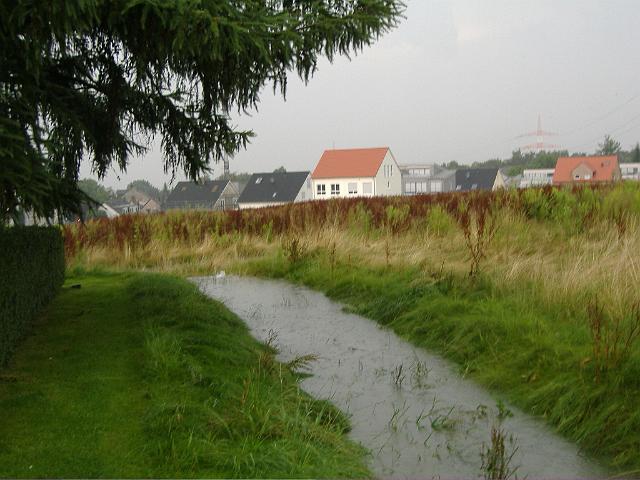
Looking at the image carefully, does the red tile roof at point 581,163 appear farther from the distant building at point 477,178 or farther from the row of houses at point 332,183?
the distant building at point 477,178

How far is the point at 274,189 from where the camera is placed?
189ft

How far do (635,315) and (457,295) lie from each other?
2.05m

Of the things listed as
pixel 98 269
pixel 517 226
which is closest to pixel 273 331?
pixel 517 226

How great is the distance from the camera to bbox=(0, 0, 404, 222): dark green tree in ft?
11.8

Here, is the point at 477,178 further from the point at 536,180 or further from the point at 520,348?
the point at 520,348

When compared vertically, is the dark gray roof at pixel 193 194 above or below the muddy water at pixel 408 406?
above

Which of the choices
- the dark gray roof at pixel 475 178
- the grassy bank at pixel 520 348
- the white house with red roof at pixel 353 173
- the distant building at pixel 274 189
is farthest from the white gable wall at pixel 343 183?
the grassy bank at pixel 520 348

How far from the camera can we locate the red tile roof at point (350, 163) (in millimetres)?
49375

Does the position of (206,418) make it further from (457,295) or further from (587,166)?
(587,166)

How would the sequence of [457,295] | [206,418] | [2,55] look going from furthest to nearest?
[457,295] < [2,55] < [206,418]

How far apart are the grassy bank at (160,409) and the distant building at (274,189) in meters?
50.6

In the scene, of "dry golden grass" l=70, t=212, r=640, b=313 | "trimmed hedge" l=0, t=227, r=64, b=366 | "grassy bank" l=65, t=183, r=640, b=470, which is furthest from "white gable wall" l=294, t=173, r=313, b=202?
"trimmed hedge" l=0, t=227, r=64, b=366

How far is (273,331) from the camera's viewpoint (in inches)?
259

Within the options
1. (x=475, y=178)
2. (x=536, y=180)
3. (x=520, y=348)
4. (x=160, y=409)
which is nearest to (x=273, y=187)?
(x=475, y=178)
